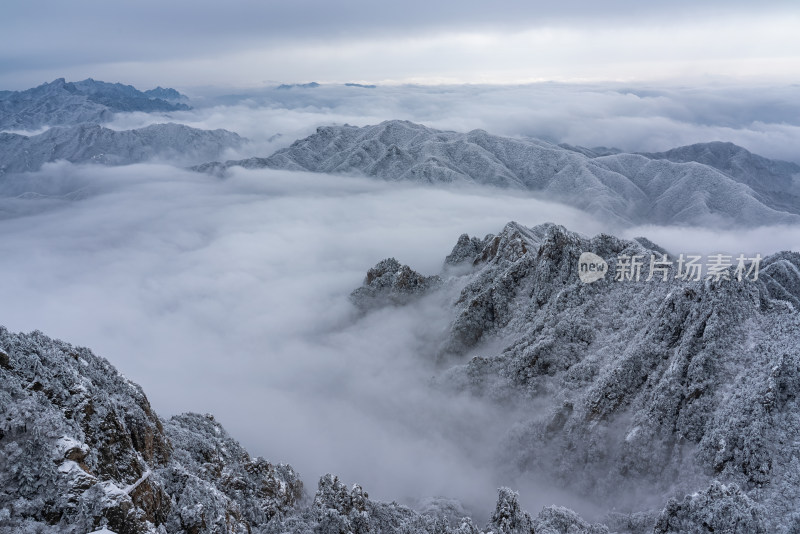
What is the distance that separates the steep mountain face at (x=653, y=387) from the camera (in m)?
42.7

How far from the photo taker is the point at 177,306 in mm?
191375

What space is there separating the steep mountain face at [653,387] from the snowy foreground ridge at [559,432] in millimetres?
206

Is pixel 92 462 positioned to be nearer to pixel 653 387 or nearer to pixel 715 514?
pixel 715 514

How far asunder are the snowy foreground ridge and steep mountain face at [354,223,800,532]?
21 centimetres

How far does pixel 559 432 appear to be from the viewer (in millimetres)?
65438

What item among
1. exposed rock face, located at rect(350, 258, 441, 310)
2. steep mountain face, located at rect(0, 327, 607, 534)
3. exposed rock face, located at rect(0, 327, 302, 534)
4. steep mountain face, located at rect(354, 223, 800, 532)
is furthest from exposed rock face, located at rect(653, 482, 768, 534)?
exposed rock face, located at rect(350, 258, 441, 310)

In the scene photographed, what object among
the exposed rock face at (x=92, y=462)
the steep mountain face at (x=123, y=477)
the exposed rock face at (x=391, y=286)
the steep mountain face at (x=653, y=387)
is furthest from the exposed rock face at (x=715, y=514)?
the exposed rock face at (x=391, y=286)

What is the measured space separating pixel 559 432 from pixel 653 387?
48.0 feet

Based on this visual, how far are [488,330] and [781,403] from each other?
58.5 metres

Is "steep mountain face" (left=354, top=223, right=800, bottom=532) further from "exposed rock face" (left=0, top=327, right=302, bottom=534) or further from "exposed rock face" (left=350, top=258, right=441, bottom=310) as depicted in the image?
"exposed rock face" (left=350, top=258, right=441, bottom=310)

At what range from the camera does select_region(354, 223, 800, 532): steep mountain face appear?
4269 centimetres

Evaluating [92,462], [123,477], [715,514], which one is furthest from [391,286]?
[92,462]

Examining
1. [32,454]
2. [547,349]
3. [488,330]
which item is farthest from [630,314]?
[32,454]

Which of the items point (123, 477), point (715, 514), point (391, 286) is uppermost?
point (123, 477)
